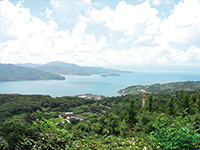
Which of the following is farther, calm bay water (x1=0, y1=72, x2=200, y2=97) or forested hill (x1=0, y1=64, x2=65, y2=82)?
forested hill (x1=0, y1=64, x2=65, y2=82)

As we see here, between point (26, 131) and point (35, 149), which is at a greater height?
point (26, 131)

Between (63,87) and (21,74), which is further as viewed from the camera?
(21,74)

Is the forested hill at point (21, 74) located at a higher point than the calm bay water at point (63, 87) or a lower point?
higher

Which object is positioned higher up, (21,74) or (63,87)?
(21,74)

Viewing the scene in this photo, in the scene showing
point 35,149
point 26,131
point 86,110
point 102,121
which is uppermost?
point 26,131

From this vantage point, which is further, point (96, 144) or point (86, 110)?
point (86, 110)

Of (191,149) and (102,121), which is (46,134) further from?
(102,121)

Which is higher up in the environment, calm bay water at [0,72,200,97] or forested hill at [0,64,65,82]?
forested hill at [0,64,65,82]

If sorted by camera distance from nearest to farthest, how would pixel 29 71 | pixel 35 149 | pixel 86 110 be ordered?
1. pixel 35 149
2. pixel 86 110
3. pixel 29 71

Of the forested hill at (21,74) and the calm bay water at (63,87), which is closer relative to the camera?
the calm bay water at (63,87)

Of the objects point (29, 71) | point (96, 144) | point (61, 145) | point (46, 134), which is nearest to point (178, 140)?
point (96, 144)

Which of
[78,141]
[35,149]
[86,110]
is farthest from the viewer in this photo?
[86,110]
